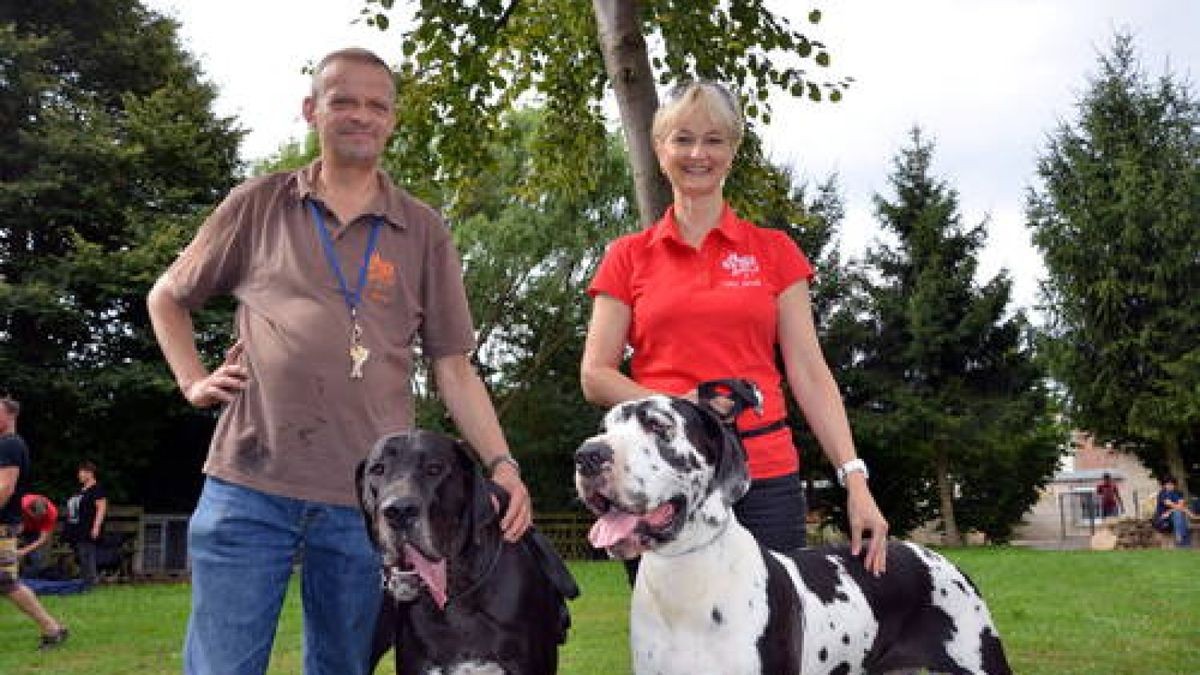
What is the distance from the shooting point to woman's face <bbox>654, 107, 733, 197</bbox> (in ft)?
14.0

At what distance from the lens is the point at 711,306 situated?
13.7 ft

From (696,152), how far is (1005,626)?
9.08 meters

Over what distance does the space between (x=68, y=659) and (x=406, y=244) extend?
852 centimetres

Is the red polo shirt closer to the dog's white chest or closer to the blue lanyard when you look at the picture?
the dog's white chest

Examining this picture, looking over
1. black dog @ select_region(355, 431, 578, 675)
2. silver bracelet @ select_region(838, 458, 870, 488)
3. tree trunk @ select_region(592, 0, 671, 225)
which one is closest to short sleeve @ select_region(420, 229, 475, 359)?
black dog @ select_region(355, 431, 578, 675)

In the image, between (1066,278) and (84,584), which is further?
(1066,278)

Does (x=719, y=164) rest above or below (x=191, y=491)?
above

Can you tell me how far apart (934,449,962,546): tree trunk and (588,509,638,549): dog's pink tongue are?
3347cm

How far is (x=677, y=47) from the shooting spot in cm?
1185

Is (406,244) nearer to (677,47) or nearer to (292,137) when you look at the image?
(677,47)

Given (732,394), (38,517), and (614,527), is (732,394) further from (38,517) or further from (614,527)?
(38,517)

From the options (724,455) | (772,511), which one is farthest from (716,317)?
(772,511)

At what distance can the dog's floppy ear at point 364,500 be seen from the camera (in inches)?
141

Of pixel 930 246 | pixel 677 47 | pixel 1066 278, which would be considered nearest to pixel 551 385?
pixel 930 246
